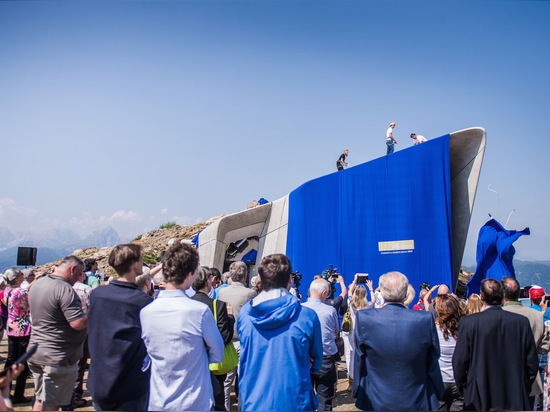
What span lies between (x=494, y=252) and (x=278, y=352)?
27.8 ft

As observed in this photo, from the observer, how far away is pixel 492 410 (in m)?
3.68

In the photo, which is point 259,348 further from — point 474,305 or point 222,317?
point 474,305

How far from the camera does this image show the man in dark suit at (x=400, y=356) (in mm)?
3141

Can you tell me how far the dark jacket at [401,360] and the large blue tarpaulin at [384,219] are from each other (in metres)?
8.63

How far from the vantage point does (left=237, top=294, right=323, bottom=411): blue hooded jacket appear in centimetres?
299

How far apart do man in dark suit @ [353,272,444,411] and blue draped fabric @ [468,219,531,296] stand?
7.14m

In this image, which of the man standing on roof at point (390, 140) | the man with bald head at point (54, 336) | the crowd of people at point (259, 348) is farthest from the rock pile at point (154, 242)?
the crowd of people at point (259, 348)

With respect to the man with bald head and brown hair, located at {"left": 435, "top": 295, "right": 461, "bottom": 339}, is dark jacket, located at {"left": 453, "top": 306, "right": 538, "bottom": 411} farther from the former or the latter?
the man with bald head

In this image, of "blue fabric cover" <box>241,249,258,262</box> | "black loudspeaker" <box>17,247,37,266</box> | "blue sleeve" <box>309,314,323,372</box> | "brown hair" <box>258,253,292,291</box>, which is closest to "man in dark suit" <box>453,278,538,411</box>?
"blue sleeve" <box>309,314,323,372</box>

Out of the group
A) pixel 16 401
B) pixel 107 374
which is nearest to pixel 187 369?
pixel 107 374

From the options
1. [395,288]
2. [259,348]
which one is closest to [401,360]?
[395,288]

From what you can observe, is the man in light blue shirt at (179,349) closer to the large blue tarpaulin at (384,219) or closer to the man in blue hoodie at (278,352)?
the man in blue hoodie at (278,352)

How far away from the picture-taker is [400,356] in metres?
3.15

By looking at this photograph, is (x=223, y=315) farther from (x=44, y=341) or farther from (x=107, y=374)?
(x=44, y=341)
